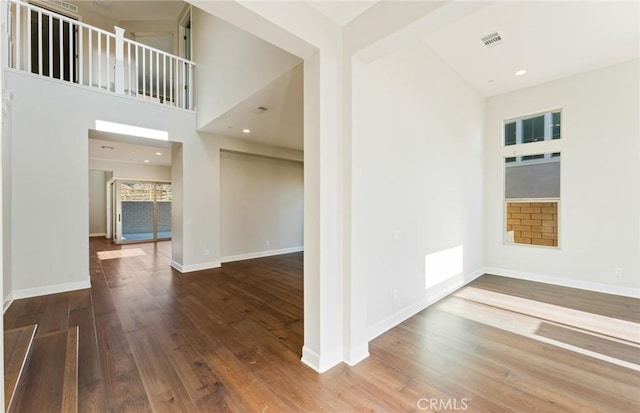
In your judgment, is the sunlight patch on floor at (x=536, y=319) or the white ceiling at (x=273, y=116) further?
the white ceiling at (x=273, y=116)

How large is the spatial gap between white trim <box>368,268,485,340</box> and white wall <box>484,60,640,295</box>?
1.37 meters

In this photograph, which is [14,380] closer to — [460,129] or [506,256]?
[460,129]

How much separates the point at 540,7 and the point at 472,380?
12.3 ft

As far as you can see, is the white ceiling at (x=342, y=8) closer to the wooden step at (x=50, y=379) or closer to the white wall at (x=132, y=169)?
the wooden step at (x=50, y=379)

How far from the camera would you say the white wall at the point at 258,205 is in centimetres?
636

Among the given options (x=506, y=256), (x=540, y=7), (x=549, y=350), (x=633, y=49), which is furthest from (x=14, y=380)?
(x=633, y=49)

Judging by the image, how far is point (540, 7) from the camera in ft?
9.53

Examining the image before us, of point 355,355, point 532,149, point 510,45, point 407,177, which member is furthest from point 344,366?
point 532,149

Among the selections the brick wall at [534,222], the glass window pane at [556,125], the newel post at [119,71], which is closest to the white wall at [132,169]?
the newel post at [119,71]

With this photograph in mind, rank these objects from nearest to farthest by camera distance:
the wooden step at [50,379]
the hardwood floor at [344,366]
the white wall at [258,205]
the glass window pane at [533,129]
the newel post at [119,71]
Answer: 1. the wooden step at [50,379]
2. the hardwood floor at [344,366]
3. the newel post at [119,71]
4. the glass window pane at [533,129]
5. the white wall at [258,205]

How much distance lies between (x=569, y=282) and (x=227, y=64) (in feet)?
21.6

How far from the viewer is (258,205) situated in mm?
6914

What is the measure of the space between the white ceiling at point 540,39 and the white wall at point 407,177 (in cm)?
33


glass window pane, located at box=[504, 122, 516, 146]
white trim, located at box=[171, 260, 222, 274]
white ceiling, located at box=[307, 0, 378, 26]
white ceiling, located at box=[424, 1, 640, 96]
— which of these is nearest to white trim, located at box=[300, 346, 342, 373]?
white ceiling, located at box=[307, 0, 378, 26]
